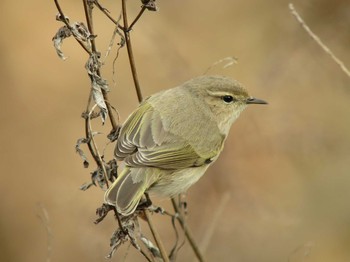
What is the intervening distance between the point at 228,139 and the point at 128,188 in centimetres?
387

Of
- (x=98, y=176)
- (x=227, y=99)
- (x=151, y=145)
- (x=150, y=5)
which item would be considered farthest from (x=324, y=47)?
(x=227, y=99)

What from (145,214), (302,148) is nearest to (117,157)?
(145,214)

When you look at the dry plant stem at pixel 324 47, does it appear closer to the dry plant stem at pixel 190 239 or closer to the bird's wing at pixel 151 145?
the dry plant stem at pixel 190 239

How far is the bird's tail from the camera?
12.7 ft

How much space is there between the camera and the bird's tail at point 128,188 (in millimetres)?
3861

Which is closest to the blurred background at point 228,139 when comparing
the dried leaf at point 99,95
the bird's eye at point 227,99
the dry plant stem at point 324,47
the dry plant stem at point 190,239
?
the bird's eye at point 227,99

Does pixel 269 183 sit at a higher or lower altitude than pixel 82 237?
lower

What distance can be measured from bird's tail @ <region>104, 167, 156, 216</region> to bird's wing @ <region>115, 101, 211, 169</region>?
2.2 inches

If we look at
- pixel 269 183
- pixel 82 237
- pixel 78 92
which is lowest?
pixel 269 183

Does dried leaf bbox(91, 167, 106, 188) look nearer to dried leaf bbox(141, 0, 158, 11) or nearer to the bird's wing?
the bird's wing

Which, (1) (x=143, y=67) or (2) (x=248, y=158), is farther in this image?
(1) (x=143, y=67)

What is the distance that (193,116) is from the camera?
16.6 ft

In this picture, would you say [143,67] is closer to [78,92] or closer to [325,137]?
[78,92]

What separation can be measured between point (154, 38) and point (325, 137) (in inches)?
81.4
